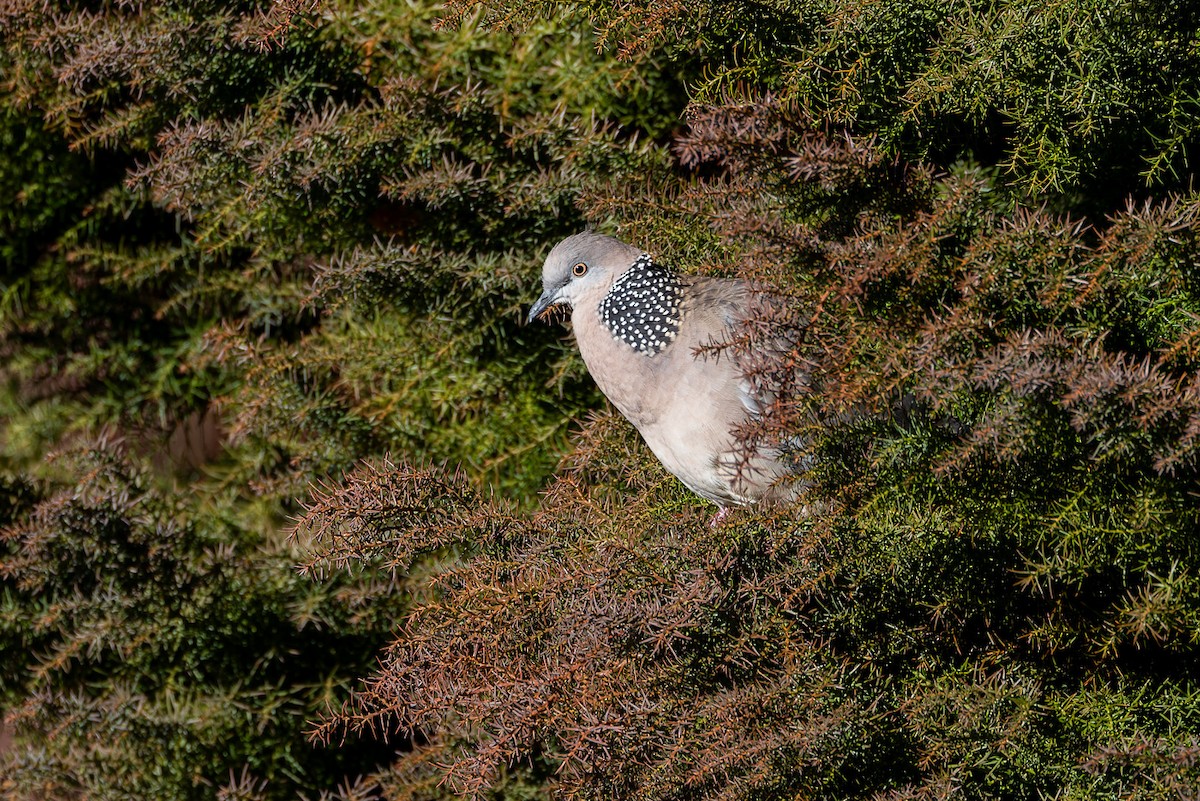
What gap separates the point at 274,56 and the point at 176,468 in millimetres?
718

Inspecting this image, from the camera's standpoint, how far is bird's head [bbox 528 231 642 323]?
1.06 metres

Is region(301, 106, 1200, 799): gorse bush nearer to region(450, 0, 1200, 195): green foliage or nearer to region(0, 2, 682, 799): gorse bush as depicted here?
region(450, 0, 1200, 195): green foliage

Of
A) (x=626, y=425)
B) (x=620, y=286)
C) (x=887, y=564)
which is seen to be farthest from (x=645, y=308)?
(x=887, y=564)

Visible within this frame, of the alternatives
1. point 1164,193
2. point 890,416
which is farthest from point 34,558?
point 1164,193

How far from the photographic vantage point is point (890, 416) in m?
0.89

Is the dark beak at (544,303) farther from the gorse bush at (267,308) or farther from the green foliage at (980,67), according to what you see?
the green foliage at (980,67)

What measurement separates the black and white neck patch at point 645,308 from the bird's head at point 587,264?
0.01 metres

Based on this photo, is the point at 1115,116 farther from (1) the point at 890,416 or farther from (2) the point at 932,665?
(2) the point at 932,665

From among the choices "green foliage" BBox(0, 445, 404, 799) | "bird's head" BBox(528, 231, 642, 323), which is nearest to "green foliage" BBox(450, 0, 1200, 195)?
"bird's head" BBox(528, 231, 642, 323)

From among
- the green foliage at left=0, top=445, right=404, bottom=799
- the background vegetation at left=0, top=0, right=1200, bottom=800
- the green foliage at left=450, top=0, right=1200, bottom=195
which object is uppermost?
the green foliage at left=450, top=0, right=1200, bottom=195

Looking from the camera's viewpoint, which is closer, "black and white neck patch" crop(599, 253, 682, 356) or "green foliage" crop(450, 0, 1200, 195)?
"green foliage" crop(450, 0, 1200, 195)

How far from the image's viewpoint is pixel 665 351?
104 centimetres

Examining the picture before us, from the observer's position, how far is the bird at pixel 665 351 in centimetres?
100

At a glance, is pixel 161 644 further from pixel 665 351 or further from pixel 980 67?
pixel 980 67
